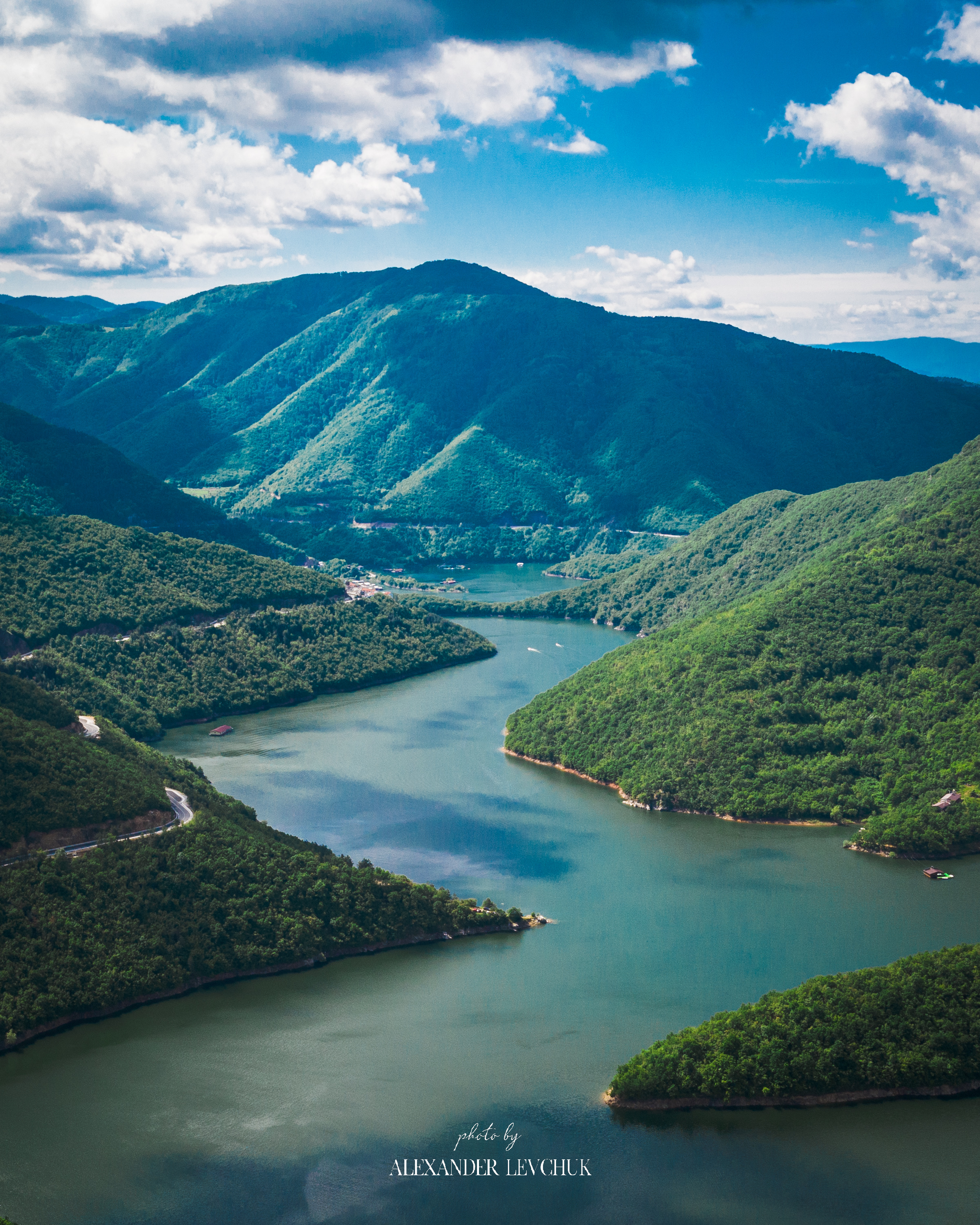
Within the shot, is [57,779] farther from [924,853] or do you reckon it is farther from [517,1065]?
[924,853]

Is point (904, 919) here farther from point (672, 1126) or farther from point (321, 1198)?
point (321, 1198)

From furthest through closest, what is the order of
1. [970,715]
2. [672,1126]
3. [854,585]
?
[854,585], [970,715], [672,1126]

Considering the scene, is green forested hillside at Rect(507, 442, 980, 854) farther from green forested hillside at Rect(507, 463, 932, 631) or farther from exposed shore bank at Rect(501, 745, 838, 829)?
green forested hillside at Rect(507, 463, 932, 631)

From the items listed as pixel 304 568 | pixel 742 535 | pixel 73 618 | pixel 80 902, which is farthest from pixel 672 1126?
pixel 742 535

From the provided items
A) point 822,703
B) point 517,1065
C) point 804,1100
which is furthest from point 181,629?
point 804,1100

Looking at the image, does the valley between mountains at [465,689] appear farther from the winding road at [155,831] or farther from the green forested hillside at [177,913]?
the winding road at [155,831]

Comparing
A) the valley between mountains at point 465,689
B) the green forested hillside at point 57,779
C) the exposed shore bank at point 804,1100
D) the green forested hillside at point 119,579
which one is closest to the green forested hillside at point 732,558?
the valley between mountains at point 465,689
